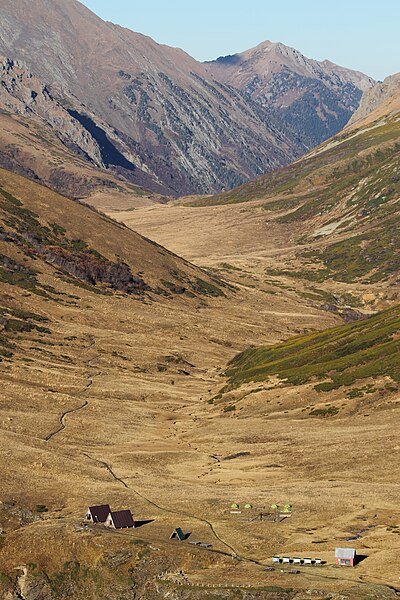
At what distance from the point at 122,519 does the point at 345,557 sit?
2027cm

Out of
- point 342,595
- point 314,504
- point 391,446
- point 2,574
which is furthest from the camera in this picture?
point 391,446

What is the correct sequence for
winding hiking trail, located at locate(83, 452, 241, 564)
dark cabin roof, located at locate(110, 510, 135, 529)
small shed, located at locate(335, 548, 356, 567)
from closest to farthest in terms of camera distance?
small shed, located at locate(335, 548, 356, 567) < winding hiking trail, located at locate(83, 452, 241, 564) < dark cabin roof, located at locate(110, 510, 135, 529)

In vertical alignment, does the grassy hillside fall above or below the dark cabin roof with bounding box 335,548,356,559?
below

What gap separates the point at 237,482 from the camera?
96.8 metres

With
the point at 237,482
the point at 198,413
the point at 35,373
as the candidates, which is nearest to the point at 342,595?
the point at 237,482

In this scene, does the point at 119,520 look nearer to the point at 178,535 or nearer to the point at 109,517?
the point at 109,517

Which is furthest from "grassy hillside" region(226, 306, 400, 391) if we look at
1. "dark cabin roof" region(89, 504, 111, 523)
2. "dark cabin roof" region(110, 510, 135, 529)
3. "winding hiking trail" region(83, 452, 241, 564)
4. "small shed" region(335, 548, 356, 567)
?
"small shed" region(335, 548, 356, 567)

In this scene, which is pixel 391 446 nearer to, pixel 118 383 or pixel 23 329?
pixel 118 383

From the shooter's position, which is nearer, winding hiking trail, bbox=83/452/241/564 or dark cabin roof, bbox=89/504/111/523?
winding hiking trail, bbox=83/452/241/564

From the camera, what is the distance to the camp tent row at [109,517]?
7469 cm

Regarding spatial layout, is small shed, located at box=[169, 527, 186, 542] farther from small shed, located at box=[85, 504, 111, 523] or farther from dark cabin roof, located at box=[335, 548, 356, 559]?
dark cabin roof, located at box=[335, 548, 356, 559]

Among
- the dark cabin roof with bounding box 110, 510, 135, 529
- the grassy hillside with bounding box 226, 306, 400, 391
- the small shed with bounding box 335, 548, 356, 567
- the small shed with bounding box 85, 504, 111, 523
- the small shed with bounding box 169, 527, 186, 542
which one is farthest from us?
the grassy hillside with bounding box 226, 306, 400, 391

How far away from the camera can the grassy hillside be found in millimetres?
139250

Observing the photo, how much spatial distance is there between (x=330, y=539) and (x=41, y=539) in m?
→ 22.8
